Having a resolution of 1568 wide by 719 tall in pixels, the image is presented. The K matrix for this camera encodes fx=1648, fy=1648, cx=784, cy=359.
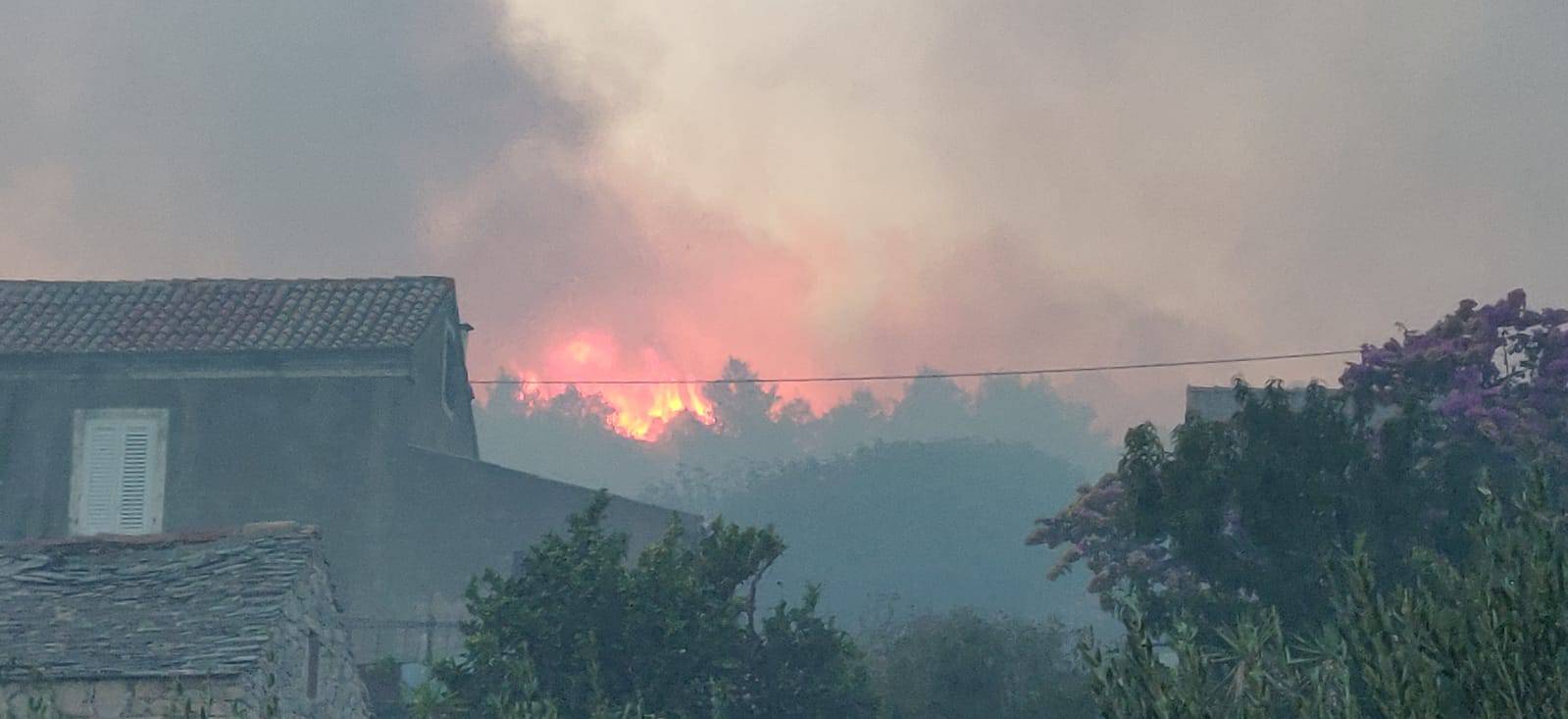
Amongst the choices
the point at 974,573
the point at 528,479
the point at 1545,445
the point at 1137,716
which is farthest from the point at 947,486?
the point at 1137,716

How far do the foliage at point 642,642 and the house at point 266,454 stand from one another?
10.5 m

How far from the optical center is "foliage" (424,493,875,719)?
65.6ft

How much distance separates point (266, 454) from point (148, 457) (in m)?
2.25

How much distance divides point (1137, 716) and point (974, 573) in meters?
65.3

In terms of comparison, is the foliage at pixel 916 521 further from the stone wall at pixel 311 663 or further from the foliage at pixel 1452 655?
the foliage at pixel 1452 655

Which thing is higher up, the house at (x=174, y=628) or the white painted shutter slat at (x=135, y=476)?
the white painted shutter slat at (x=135, y=476)

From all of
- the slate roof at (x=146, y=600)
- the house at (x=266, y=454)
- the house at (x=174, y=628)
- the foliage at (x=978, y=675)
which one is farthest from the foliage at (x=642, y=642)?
the house at (x=266, y=454)

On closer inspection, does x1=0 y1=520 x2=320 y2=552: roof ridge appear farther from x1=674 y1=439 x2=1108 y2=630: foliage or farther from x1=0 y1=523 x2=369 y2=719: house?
x1=674 y1=439 x2=1108 y2=630: foliage

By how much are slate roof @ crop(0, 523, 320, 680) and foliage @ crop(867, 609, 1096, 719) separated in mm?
9380

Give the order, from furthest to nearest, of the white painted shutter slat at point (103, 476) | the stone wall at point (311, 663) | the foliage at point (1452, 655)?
the white painted shutter slat at point (103, 476), the stone wall at point (311, 663), the foliage at point (1452, 655)

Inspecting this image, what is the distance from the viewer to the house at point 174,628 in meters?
17.8

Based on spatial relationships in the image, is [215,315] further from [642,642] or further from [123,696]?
[642,642]

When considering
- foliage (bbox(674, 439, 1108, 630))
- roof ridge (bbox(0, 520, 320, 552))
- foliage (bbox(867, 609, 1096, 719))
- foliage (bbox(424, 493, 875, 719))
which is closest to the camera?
foliage (bbox(424, 493, 875, 719))

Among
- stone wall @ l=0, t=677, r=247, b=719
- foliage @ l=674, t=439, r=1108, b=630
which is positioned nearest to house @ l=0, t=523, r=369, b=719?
stone wall @ l=0, t=677, r=247, b=719
